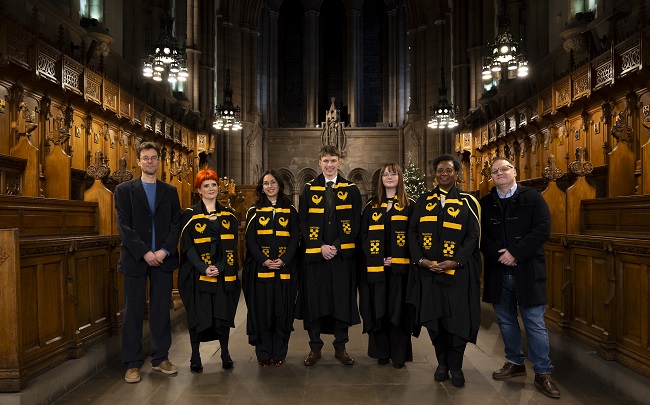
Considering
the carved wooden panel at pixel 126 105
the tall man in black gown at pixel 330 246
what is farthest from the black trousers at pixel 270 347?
the carved wooden panel at pixel 126 105

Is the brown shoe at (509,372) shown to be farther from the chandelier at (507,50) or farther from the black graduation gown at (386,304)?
the chandelier at (507,50)

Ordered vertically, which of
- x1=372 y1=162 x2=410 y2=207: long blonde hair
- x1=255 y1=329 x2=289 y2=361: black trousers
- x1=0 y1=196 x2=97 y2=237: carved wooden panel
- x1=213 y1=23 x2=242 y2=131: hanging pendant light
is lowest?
x1=255 y1=329 x2=289 y2=361: black trousers

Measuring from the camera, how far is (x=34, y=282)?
13.0ft

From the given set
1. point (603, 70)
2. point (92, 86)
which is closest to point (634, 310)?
point (603, 70)

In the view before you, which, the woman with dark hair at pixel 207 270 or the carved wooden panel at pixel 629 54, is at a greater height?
the carved wooden panel at pixel 629 54

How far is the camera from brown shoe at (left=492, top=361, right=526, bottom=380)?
4.32 meters

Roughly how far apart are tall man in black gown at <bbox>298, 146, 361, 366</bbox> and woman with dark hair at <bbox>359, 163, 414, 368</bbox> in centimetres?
13

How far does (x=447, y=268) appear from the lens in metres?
4.12

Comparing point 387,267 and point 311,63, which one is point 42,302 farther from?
point 311,63

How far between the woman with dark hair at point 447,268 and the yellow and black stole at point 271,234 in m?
1.20

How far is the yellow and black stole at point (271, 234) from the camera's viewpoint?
188 inches

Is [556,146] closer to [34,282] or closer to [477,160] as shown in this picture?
[477,160]

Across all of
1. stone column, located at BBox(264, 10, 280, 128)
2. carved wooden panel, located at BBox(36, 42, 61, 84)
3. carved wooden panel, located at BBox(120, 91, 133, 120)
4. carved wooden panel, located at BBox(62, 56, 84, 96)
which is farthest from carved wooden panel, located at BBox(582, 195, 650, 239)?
stone column, located at BBox(264, 10, 280, 128)

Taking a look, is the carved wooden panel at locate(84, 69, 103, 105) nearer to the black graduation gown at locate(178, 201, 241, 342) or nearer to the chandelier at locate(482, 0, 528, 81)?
the black graduation gown at locate(178, 201, 241, 342)
